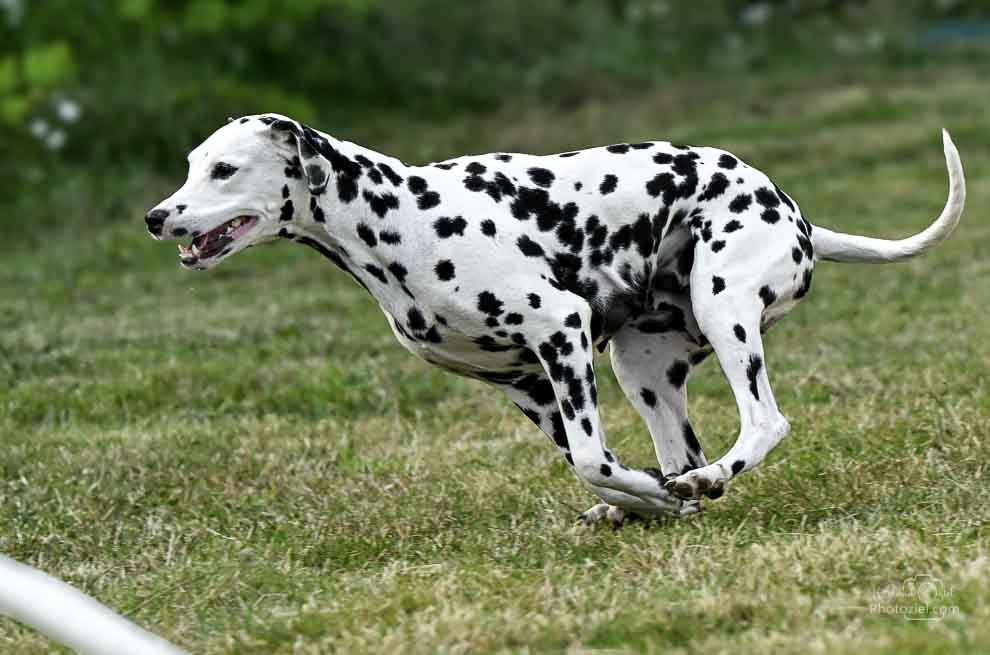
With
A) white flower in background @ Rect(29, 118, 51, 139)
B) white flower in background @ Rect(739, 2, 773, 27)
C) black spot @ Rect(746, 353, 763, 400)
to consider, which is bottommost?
white flower in background @ Rect(739, 2, 773, 27)

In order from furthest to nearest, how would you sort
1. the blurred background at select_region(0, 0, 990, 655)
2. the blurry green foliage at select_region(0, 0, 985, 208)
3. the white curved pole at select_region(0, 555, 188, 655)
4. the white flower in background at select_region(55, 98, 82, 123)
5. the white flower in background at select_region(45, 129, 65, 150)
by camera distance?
the blurry green foliage at select_region(0, 0, 985, 208) → the white flower in background at select_region(55, 98, 82, 123) → the white flower in background at select_region(45, 129, 65, 150) → the blurred background at select_region(0, 0, 990, 655) → the white curved pole at select_region(0, 555, 188, 655)

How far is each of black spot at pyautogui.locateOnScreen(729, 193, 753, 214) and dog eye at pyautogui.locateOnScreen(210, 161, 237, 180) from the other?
5.42 feet

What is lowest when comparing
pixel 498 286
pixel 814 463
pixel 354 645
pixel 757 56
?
pixel 757 56

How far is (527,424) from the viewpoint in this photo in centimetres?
734

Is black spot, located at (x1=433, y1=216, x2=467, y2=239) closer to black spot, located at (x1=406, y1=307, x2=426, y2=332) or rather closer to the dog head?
black spot, located at (x1=406, y1=307, x2=426, y2=332)

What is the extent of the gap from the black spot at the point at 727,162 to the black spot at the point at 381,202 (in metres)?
1.13

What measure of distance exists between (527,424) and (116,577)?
252 cm

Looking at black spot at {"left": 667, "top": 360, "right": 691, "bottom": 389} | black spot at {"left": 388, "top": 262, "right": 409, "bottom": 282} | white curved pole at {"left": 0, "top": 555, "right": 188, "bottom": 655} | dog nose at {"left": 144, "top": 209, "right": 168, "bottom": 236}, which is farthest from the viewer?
black spot at {"left": 667, "top": 360, "right": 691, "bottom": 389}

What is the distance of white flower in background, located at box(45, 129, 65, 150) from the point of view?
46.6 ft

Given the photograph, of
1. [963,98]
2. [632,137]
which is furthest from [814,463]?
[963,98]

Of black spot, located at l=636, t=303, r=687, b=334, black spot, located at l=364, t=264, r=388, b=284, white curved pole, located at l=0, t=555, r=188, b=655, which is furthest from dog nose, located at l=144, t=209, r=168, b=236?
black spot, located at l=636, t=303, r=687, b=334

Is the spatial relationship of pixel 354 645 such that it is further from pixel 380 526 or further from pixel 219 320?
pixel 219 320

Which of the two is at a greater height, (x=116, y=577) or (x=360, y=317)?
(x=116, y=577)

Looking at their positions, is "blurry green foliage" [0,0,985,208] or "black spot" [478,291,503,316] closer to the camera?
"black spot" [478,291,503,316]
